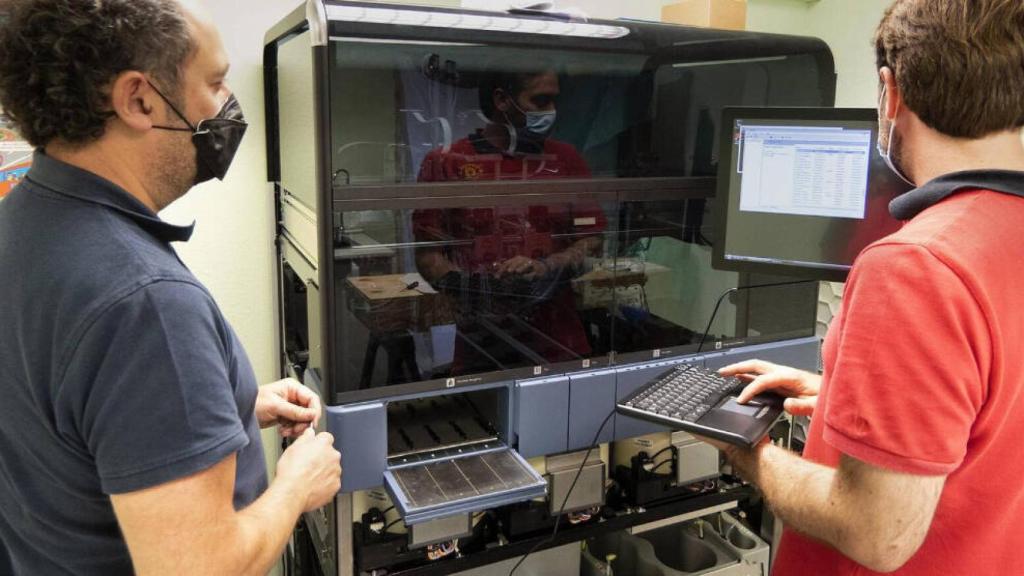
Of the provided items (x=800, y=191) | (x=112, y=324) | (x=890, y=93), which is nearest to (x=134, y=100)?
(x=112, y=324)

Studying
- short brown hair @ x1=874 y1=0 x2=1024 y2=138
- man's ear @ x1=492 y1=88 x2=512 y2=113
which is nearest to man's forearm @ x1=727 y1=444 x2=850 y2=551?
short brown hair @ x1=874 y1=0 x2=1024 y2=138

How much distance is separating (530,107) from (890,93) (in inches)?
35.1

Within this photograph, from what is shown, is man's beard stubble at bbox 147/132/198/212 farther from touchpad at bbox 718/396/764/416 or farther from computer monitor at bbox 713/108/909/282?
computer monitor at bbox 713/108/909/282

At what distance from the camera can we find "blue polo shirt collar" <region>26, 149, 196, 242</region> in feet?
2.60

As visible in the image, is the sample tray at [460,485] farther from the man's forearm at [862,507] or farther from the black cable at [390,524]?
the man's forearm at [862,507]

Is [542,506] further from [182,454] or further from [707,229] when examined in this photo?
[182,454]

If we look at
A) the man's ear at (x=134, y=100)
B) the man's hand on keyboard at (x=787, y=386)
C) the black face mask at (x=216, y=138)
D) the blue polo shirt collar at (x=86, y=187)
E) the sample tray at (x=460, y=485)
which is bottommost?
the sample tray at (x=460, y=485)

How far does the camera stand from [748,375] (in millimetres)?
1337

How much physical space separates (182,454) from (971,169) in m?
0.87

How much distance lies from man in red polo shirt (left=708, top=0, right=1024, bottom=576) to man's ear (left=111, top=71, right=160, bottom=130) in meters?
0.79

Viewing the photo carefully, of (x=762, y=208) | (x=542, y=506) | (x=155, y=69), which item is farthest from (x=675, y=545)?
(x=155, y=69)

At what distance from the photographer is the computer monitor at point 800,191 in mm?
1544

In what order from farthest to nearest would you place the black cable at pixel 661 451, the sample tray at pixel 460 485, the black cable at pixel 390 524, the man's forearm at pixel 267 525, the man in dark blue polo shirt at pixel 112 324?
the black cable at pixel 661 451 < the black cable at pixel 390 524 < the sample tray at pixel 460 485 < the man's forearm at pixel 267 525 < the man in dark blue polo shirt at pixel 112 324

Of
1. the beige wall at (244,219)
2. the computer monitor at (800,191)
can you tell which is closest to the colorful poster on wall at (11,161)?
the beige wall at (244,219)
